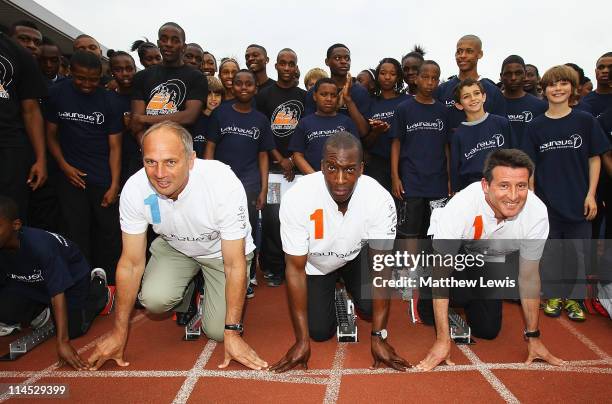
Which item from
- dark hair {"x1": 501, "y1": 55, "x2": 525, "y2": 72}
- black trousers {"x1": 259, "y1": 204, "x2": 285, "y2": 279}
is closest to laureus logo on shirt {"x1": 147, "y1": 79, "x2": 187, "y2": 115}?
black trousers {"x1": 259, "y1": 204, "x2": 285, "y2": 279}

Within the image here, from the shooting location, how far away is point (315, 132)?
4488 millimetres

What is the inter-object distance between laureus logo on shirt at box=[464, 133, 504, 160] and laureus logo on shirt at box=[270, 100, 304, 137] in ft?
6.33

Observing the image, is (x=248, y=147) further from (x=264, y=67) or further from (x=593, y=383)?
(x=593, y=383)

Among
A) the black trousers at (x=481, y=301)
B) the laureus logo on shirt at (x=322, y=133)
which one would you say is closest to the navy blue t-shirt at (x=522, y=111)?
the black trousers at (x=481, y=301)

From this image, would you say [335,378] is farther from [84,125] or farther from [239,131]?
[84,125]

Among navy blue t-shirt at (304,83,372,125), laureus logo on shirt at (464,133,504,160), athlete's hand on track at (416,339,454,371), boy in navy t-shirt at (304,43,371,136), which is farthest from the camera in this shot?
navy blue t-shirt at (304,83,372,125)

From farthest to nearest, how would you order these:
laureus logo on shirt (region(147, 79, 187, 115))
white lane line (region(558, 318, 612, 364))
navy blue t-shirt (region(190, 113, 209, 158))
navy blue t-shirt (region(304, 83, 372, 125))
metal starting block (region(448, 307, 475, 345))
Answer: navy blue t-shirt (region(304, 83, 372, 125)) → navy blue t-shirt (region(190, 113, 209, 158)) → laureus logo on shirt (region(147, 79, 187, 115)) → metal starting block (region(448, 307, 475, 345)) → white lane line (region(558, 318, 612, 364))

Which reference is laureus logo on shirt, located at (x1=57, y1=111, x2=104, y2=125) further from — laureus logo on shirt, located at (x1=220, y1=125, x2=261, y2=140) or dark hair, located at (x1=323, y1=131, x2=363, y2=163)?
dark hair, located at (x1=323, y1=131, x2=363, y2=163)

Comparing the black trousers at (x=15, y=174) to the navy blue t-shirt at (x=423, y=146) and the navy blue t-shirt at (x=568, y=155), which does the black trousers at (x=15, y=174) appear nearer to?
the navy blue t-shirt at (x=423, y=146)

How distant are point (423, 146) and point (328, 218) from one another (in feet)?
6.28

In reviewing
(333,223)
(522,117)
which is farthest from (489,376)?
(522,117)

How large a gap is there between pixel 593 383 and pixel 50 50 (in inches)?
228

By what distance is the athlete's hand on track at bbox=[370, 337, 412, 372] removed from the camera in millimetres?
2898

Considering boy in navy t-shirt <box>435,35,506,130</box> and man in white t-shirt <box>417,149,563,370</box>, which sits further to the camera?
boy in navy t-shirt <box>435,35,506,130</box>
